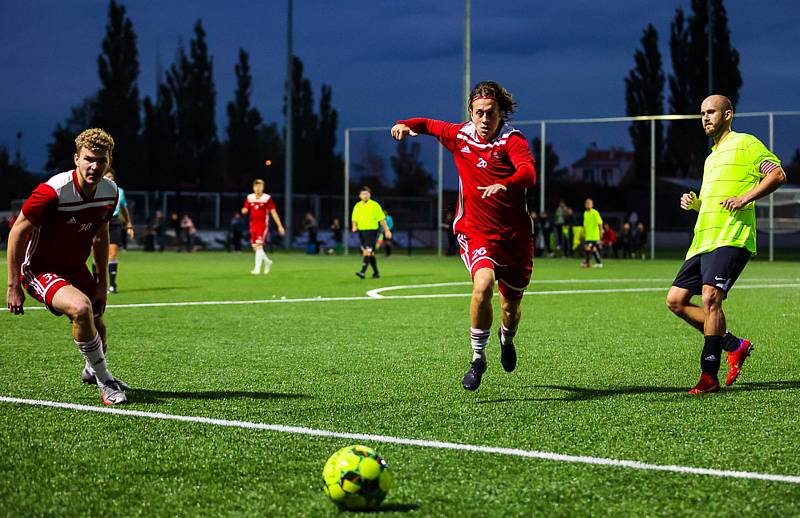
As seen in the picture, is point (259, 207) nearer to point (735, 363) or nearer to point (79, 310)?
point (735, 363)

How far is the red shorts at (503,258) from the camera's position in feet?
24.3

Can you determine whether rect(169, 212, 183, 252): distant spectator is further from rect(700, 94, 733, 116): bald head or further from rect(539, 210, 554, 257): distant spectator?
rect(700, 94, 733, 116): bald head

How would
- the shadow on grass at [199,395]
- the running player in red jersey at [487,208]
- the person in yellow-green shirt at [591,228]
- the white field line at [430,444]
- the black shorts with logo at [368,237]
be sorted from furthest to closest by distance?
1. the person in yellow-green shirt at [591,228]
2. the black shorts with logo at [368,237]
3. the running player in red jersey at [487,208]
4. the shadow on grass at [199,395]
5. the white field line at [430,444]

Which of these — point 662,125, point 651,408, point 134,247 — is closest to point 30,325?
point 651,408

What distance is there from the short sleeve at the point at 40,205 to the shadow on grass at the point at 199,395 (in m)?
1.30

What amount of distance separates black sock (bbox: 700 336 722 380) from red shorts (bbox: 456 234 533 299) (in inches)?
51.3

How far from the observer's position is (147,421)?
20.3 ft

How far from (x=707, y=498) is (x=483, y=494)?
0.93 m

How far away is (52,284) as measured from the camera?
677cm

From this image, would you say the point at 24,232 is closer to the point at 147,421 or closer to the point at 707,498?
the point at 147,421

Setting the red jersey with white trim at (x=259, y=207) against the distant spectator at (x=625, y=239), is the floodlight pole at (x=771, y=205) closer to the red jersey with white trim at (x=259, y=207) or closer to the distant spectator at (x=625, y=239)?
the distant spectator at (x=625, y=239)

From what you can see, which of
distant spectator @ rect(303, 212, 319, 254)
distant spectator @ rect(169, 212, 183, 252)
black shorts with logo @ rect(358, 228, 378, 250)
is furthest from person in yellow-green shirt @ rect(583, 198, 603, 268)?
distant spectator @ rect(169, 212, 183, 252)

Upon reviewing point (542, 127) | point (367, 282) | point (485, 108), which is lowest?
point (367, 282)

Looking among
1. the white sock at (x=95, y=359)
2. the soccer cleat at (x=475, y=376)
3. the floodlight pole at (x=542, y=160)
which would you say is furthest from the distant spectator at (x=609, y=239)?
the white sock at (x=95, y=359)
